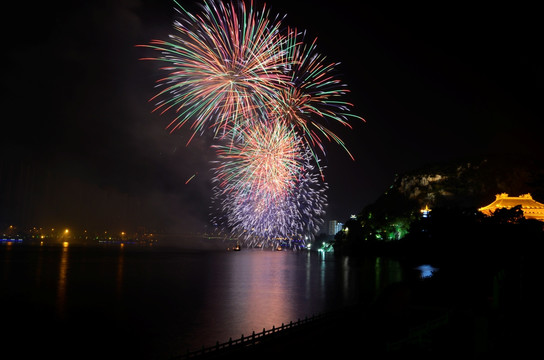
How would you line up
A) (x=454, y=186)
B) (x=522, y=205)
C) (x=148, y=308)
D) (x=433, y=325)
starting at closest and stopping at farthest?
(x=433, y=325)
(x=148, y=308)
(x=522, y=205)
(x=454, y=186)

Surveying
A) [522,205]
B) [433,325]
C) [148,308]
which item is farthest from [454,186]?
[433,325]

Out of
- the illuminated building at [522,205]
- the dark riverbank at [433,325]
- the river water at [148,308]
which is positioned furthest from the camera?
the illuminated building at [522,205]

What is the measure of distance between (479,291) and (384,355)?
14595mm

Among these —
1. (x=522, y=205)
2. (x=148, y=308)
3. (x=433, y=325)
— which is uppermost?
(x=522, y=205)

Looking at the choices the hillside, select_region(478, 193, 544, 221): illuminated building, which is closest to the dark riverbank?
select_region(478, 193, 544, 221): illuminated building

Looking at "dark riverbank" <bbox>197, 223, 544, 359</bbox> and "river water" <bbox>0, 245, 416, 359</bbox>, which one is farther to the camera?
"river water" <bbox>0, 245, 416, 359</bbox>

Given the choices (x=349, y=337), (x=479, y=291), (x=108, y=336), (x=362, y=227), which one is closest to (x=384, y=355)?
(x=349, y=337)

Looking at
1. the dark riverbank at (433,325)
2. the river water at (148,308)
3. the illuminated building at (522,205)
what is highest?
the illuminated building at (522,205)

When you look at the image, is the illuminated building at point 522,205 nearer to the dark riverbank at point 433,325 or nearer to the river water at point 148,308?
the river water at point 148,308

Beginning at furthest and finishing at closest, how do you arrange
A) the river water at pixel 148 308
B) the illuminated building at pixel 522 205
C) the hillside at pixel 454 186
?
the hillside at pixel 454 186
the illuminated building at pixel 522 205
the river water at pixel 148 308

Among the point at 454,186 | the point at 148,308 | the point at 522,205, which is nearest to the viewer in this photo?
the point at 148,308

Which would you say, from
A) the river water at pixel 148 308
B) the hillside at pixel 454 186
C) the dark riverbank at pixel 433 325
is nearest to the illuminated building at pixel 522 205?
the hillside at pixel 454 186

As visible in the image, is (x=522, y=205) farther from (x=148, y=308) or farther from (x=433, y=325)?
(x=433, y=325)

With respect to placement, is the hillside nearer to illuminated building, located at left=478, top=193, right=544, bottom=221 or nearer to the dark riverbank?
illuminated building, located at left=478, top=193, right=544, bottom=221
